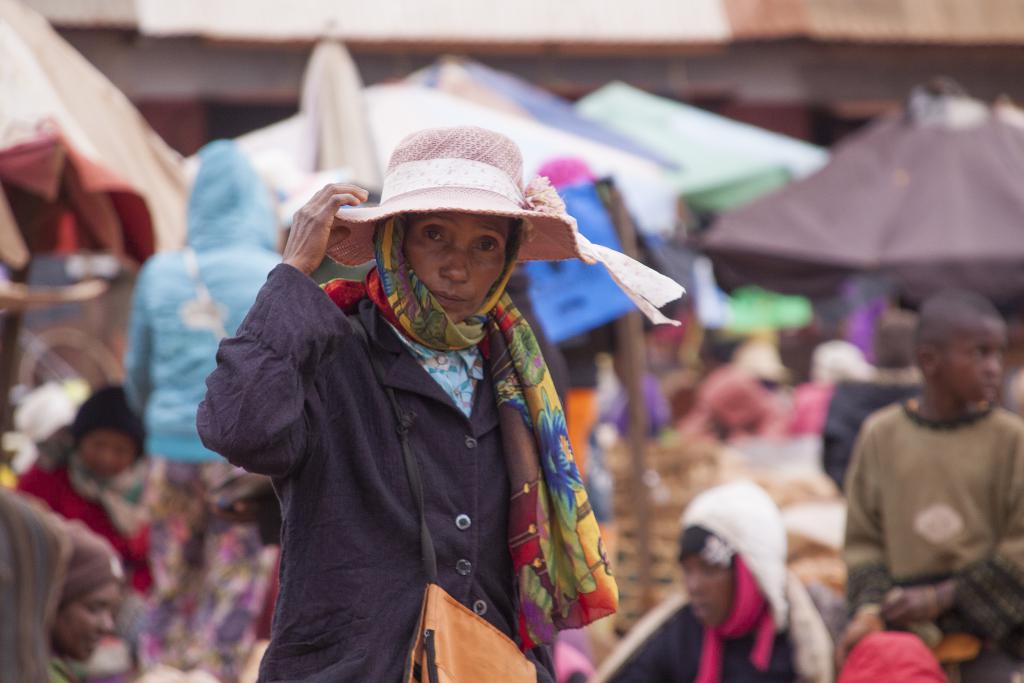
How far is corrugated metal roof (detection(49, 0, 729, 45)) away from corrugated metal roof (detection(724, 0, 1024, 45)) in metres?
0.44

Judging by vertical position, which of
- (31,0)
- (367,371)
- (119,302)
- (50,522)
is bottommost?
(119,302)

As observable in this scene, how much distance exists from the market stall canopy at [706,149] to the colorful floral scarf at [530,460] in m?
8.20

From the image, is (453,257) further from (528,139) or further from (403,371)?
(528,139)

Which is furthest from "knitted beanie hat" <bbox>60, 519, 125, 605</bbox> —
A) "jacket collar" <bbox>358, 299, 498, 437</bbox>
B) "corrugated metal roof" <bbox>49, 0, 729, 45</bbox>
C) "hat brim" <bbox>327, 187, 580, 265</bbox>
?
"corrugated metal roof" <bbox>49, 0, 729, 45</bbox>

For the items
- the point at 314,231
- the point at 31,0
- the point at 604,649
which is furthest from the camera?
the point at 31,0

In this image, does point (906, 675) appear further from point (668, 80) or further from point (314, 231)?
point (668, 80)

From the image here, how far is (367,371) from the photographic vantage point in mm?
2854

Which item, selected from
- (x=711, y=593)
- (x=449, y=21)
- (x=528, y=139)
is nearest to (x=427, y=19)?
(x=449, y=21)

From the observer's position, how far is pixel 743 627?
205 inches

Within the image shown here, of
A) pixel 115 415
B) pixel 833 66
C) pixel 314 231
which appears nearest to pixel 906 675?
pixel 314 231

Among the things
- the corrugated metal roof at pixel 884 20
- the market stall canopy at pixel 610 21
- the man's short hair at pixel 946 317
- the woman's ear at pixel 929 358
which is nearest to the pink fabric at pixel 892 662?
the woman's ear at pixel 929 358

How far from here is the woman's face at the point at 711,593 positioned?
5.23 meters

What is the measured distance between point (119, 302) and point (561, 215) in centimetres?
1080

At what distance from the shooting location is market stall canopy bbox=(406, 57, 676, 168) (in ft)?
30.0
